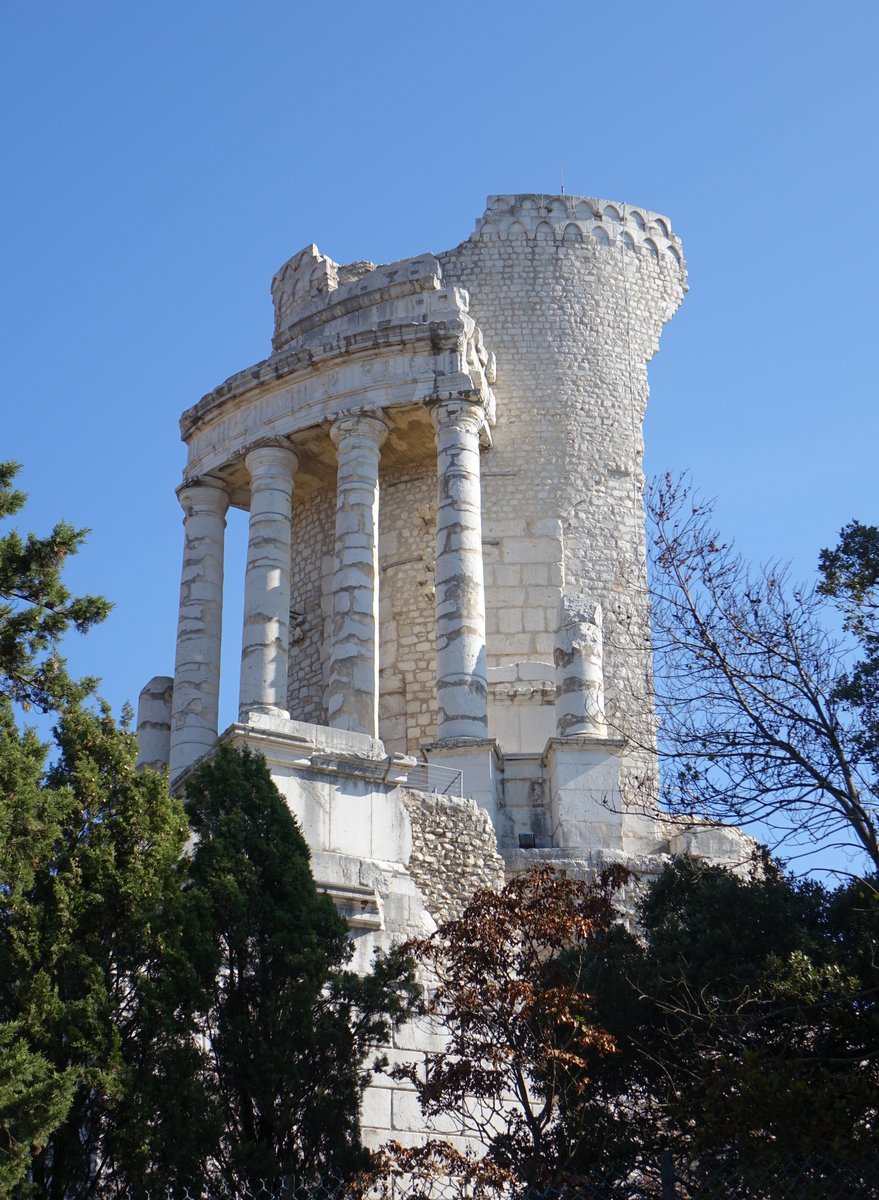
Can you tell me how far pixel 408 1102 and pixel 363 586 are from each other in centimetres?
1070

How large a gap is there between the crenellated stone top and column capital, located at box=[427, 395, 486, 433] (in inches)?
174

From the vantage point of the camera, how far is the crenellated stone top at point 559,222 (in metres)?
28.4

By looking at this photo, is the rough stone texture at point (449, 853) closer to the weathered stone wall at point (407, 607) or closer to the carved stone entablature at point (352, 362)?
the weathered stone wall at point (407, 607)

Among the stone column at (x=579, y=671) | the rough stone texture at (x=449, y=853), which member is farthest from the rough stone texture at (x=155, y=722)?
the rough stone texture at (x=449, y=853)

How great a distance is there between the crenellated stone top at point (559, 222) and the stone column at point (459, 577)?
4.49 m

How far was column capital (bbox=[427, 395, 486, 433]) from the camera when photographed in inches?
990

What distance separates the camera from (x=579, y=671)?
21656 mm

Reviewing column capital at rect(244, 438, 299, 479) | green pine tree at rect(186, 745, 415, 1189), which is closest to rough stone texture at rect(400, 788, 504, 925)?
green pine tree at rect(186, 745, 415, 1189)

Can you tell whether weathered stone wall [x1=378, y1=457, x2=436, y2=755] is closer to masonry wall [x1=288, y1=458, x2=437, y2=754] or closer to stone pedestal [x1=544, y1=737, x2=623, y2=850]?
masonry wall [x1=288, y1=458, x2=437, y2=754]

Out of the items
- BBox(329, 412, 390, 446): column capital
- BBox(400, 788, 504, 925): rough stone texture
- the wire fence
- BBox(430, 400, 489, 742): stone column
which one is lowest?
the wire fence

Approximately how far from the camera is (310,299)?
29.0 meters

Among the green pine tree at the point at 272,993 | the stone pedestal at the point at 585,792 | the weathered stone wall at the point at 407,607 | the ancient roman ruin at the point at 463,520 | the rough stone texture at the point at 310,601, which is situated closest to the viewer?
the green pine tree at the point at 272,993

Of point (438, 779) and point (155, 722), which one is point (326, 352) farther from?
point (438, 779)

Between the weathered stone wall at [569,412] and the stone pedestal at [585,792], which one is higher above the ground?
the weathered stone wall at [569,412]
